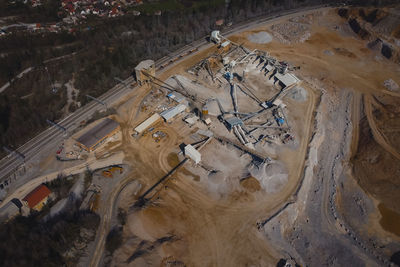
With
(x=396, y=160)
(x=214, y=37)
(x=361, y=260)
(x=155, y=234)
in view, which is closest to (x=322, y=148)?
(x=396, y=160)

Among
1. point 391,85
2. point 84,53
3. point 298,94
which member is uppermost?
point 391,85

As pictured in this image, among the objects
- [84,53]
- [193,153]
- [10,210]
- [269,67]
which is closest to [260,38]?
[269,67]

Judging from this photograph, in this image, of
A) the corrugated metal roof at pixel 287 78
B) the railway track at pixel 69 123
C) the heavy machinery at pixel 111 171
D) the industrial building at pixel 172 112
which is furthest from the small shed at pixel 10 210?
the corrugated metal roof at pixel 287 78

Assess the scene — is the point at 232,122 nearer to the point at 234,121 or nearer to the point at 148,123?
the point at 234,121

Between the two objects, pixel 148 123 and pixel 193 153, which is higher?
pixel 193 153

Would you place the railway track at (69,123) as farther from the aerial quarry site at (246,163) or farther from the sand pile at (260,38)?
the sand pile at (260,38)

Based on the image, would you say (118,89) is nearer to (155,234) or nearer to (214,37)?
(214,37)

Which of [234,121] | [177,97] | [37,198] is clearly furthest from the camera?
[177,97]
